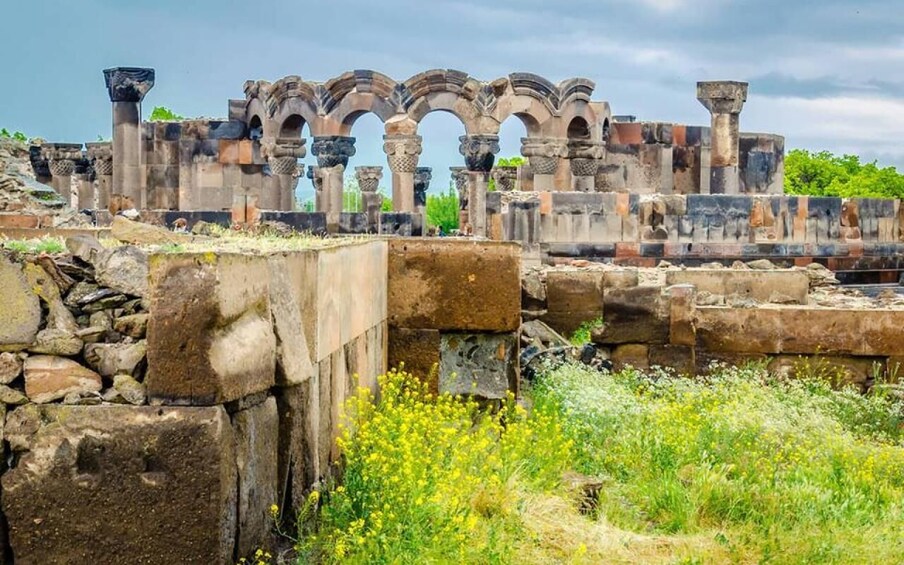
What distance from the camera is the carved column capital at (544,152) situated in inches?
899

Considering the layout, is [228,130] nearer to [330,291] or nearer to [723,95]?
[723,95]

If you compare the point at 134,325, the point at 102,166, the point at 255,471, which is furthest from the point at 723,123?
the point at 134,325

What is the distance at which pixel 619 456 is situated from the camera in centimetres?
785

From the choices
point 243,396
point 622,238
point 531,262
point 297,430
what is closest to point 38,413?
point 243,396

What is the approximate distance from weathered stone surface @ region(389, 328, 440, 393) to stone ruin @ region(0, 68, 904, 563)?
0.02 m

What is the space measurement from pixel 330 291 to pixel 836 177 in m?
46.4

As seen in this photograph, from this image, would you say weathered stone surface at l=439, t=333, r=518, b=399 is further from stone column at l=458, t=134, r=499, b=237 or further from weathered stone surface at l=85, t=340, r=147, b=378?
stone column at l=458, t=134, r=499, b=237

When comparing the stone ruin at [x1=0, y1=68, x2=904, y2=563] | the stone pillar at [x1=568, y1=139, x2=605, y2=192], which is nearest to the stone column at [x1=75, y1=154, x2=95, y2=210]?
the stone ruin at [x1=0, y1=68, x2=904, y2=563]

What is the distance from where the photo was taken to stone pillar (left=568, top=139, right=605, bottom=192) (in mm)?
23438

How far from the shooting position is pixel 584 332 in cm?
1242

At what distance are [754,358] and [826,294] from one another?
12.5 feet

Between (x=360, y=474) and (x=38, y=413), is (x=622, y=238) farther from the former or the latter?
(x=38, y=413)

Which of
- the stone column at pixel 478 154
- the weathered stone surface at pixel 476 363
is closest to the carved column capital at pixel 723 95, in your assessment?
the stone column at pixel 478 154

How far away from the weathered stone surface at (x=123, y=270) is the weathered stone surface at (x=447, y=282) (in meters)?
3.88
